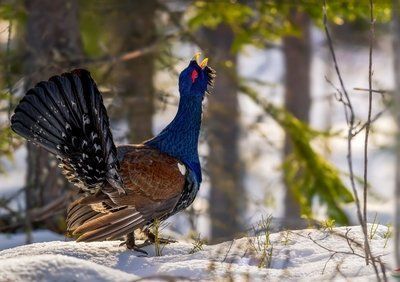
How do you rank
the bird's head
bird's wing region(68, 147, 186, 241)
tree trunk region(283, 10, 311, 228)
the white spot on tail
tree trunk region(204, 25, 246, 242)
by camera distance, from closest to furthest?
1. bird's wing region(68, 147, 186, 241)
2. the white spot on tail
3. the bird's head
4. tree trunk region(204, 25, 246, 242)
5. tree trunk region(283, 10, 311, 228)

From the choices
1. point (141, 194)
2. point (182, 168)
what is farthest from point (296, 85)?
point (141, 194)

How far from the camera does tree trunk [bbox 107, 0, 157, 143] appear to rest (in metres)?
10.5

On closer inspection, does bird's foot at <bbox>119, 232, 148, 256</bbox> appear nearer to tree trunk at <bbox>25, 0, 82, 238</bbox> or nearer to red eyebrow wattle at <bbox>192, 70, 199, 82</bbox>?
red eyebrow wattle at <bbox>192, 70, 199, 82</bbox>

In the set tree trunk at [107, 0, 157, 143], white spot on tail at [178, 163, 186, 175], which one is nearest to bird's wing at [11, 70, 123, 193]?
white spot on tail at [178, 163, 186, 175]

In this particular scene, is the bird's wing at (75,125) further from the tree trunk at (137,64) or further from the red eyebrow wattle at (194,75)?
the tree trunk at (137,64)

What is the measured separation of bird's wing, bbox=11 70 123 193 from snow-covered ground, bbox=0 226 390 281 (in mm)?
576

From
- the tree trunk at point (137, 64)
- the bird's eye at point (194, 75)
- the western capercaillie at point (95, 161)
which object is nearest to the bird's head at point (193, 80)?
the bird's eye at point (194, 75)

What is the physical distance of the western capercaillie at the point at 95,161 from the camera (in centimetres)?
574

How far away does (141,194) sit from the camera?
5824 mm

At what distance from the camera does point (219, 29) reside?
15328 mm

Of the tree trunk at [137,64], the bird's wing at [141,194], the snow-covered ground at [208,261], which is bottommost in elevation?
the snow-covered ground at [208,261]

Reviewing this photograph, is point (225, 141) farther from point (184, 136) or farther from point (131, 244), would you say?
point (131, 244)

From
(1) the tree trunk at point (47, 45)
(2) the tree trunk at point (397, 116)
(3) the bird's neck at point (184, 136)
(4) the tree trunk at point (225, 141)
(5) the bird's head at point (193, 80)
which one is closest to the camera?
(2) the tree trunk at point (397, 116)

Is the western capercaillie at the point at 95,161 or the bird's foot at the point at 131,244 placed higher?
the western capercaillie at the point at 95,161
